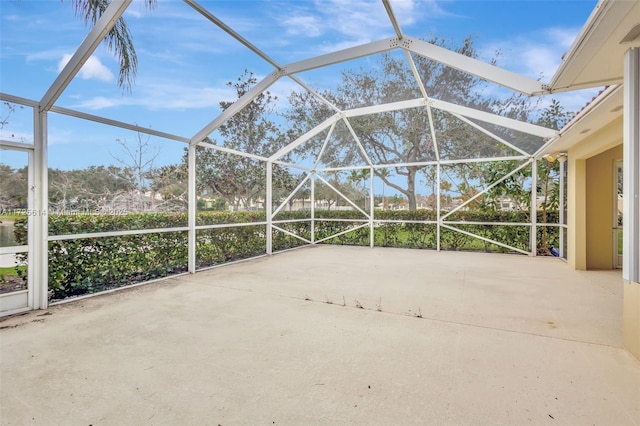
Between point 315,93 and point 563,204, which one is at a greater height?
point 315,93

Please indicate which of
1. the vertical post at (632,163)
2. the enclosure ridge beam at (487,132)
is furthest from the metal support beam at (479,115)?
the vertical post at (632,163)

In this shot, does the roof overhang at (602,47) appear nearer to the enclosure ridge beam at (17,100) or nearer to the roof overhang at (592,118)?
the roof overhang at (592,118)

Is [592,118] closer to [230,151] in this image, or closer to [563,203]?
[563,203]

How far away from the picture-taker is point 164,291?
4625 millimetres

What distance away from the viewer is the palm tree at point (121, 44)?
4277mm

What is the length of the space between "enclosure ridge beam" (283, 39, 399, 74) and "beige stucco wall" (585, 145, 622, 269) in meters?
4.94

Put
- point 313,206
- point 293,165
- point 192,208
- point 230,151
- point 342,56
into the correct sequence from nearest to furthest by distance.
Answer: point 342,56 < point 192,208 < point 230,151 < point 293,165 < point 313,206

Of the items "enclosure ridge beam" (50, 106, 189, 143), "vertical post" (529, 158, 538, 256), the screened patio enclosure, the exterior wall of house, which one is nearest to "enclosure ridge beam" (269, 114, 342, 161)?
the screened patio enclosure

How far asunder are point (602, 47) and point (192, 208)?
5880mm

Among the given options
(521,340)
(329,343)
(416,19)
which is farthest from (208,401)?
(416,19)

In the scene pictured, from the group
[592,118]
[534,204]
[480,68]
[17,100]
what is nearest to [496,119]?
[592,118]

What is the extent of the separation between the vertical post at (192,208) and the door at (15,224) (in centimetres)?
228

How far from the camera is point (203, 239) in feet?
20.5

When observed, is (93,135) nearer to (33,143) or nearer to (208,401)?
(33,143)
